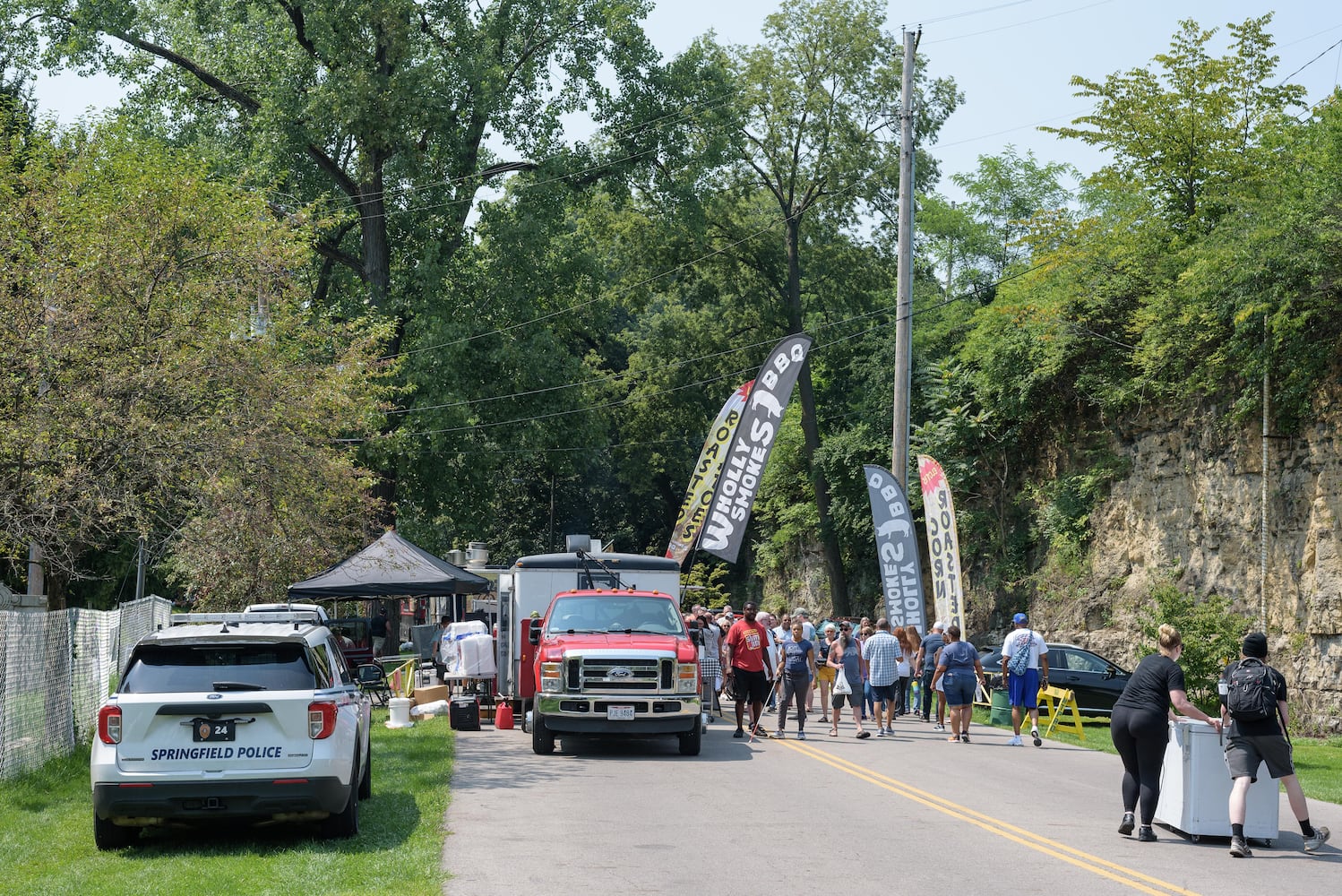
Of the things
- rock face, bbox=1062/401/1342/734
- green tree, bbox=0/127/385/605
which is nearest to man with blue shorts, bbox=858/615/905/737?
rock face, bbox=1062/401/1342/734

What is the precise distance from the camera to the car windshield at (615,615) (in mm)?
18703

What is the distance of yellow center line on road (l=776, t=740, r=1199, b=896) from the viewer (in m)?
9.53

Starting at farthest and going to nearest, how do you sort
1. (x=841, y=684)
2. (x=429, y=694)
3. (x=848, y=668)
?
(x=429, y=694), (x=848, y=668), (x=841, y=684)

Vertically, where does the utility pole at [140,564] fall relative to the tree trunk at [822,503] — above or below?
below

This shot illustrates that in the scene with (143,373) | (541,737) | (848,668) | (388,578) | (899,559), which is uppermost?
(143,373)

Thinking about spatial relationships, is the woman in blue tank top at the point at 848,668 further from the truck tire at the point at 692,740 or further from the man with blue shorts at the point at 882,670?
the truck tire at the point at 692,740

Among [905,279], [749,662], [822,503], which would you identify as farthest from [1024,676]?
[822,503]

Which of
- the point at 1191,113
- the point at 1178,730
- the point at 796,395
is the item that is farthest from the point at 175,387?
the point at 796,395

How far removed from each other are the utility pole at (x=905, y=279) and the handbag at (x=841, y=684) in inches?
259

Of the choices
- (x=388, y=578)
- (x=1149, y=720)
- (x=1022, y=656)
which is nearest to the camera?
(x=1149, y=720)

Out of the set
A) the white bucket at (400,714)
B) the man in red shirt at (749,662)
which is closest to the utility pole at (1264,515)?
the man in red shirt at (749,662)

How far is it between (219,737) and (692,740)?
28.0 ft

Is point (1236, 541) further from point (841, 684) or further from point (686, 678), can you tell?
point (686, 678)

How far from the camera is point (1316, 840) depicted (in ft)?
36.0
